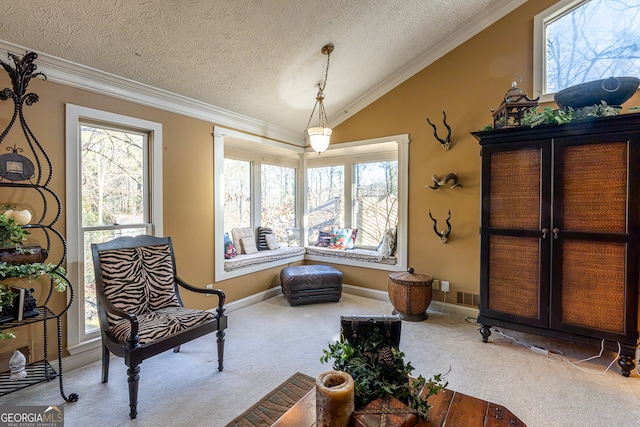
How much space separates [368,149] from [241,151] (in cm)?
198

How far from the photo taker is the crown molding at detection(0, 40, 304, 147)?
2.32 metres

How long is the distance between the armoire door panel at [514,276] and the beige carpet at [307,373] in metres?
0.40

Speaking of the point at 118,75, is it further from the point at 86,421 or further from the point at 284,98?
the point at 86,421

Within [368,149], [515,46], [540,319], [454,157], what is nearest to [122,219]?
[368,149]

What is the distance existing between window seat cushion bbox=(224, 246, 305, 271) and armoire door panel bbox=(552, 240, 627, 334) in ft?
10.9

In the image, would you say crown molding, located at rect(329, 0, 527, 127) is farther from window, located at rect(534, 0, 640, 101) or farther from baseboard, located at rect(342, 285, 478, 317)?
baseboard, located at rect(342, 285, 478, 317)

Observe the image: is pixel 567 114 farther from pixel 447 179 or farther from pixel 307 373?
pixel 307 373

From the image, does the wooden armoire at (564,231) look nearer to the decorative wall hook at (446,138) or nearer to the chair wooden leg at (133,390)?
the decorative wall hook at (446,138)

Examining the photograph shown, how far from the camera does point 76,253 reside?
2512 mm

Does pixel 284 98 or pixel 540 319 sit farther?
pixel 284 98

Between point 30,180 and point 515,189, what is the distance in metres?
4.07

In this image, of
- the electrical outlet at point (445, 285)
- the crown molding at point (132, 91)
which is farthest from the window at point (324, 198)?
the electrical outlet at point (445, 285)

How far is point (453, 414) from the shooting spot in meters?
1.30

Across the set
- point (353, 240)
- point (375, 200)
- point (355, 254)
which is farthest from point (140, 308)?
point (375, 200)
